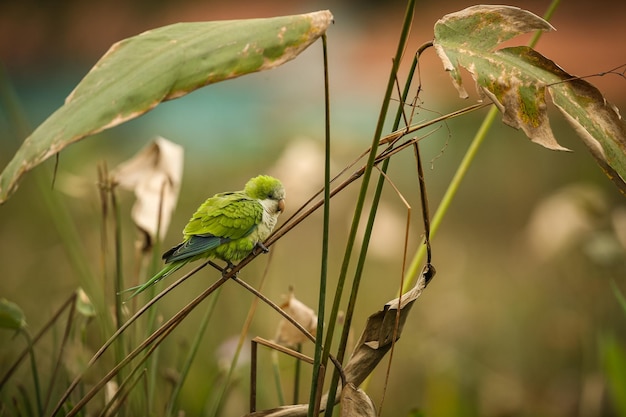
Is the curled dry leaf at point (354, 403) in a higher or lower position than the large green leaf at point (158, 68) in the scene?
lower

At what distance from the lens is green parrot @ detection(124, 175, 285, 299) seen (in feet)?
2.00

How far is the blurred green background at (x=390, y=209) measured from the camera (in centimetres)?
140

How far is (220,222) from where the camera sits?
641mm

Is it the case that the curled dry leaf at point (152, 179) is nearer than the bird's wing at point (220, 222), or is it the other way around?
the bird's wing at point (220, 222)

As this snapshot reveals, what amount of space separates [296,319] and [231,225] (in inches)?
4.5

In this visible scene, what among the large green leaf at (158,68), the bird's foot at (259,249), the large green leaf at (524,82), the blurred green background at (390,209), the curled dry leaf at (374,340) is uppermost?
the large green leaf at (158,68)

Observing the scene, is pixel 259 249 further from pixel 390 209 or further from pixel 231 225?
pixel 390 209

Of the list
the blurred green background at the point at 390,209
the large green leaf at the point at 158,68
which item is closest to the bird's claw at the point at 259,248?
the large green leaf at the point at 158,68

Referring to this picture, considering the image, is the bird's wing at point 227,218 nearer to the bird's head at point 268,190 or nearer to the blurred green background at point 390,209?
the bird's head at point 268,190

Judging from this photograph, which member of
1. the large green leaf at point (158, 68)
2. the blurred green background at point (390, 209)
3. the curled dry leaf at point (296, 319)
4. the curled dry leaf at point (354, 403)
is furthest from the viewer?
the blurred green background at point (390, 209)

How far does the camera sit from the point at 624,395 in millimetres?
1055

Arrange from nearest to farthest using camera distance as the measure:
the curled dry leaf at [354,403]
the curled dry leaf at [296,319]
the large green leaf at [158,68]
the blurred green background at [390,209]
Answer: the large green leaf at [158,68] < the curled dry leaf at [354,403] < the curled dry leaf at [296,319] < the blurred green background at [390,209]

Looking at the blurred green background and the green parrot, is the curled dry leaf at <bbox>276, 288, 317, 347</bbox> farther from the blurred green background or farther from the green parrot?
the blurred green background

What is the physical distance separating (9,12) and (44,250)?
85 cm
